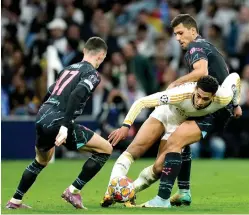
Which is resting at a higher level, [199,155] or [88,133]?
[88,133]

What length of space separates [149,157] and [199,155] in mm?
1171

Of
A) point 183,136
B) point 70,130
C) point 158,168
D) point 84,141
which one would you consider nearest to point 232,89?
point 183,136

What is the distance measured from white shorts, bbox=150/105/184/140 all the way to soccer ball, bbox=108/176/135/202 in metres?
0.79

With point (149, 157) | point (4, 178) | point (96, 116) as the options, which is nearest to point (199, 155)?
point (149, 157)

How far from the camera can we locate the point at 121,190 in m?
10.0

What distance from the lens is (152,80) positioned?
20062 millimetres

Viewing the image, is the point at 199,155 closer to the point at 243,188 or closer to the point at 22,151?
the point at 22,151

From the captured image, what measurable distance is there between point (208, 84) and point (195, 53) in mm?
617

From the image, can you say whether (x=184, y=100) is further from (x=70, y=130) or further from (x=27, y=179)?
(x=27, y=179)

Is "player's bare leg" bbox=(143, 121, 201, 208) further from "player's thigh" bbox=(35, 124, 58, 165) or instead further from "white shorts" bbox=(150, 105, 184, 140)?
"player's thigh" bbox=(35, 124, 58, 165)

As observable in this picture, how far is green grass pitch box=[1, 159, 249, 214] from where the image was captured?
9.87m

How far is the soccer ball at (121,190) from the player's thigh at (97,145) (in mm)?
351

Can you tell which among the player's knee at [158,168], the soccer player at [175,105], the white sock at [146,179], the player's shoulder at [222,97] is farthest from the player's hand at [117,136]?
the player's shoulder at [222,97]

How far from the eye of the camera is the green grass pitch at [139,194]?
9867 millimetres
